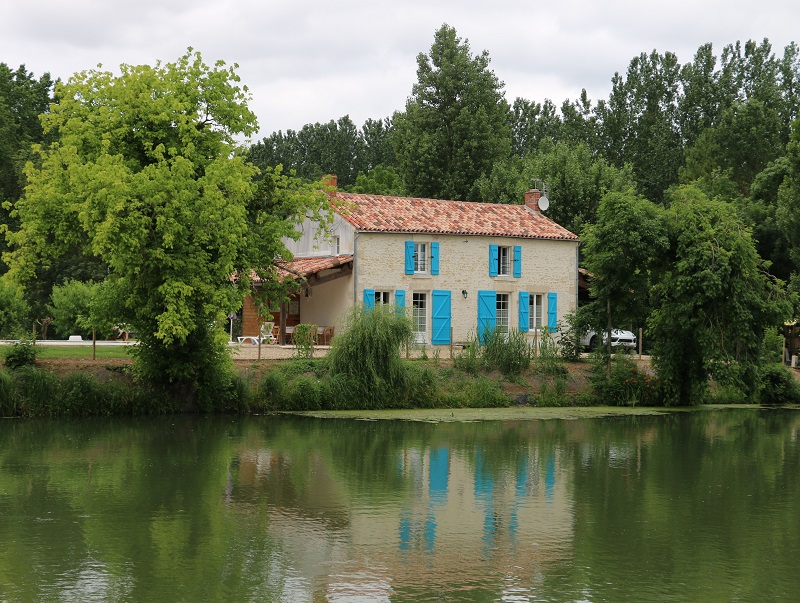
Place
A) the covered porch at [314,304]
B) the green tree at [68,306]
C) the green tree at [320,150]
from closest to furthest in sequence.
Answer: the covered porch at [314,304], the green tree at [68,306], the green tree at [320,150]

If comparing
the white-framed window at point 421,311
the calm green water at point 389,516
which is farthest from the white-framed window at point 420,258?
the calm green water at point 389,516

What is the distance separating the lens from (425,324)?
135 ft

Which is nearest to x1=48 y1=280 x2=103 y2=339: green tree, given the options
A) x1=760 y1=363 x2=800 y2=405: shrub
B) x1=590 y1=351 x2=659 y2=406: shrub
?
x1=590 y1=351 x2=659 y2=406: shrub

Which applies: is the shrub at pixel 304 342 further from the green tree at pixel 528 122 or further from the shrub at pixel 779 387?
the green tree at pixel 528 122

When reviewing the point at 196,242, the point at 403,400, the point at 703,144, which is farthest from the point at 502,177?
the point at 196,242

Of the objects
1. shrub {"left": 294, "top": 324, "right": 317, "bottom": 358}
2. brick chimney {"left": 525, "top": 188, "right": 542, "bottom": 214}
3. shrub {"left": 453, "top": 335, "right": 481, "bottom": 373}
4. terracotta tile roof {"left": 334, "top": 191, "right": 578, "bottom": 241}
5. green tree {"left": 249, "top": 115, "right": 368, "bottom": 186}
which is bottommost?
shrub {"left": 453, "top": 335, "right": 481, "bottom": 373}

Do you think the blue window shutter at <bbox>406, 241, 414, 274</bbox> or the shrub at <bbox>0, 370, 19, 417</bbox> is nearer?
the shrub at <bbox>0, 370, 19, 417</bbox>

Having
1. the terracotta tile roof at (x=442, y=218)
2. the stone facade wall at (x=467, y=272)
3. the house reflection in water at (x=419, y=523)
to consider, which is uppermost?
the terracotta tile roof at (x=442, y=218)

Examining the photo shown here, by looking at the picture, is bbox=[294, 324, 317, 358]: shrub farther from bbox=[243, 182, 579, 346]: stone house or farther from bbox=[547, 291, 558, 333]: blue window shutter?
bbox=[547, 291, 558, 333]: blue window shutter

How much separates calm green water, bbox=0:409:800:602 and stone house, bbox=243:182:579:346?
15.0 m

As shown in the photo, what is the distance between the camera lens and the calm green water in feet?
37.0

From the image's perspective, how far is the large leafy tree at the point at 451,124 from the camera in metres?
63.5

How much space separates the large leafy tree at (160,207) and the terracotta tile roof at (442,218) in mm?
9241

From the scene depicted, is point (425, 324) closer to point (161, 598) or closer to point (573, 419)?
point (573, 419)
